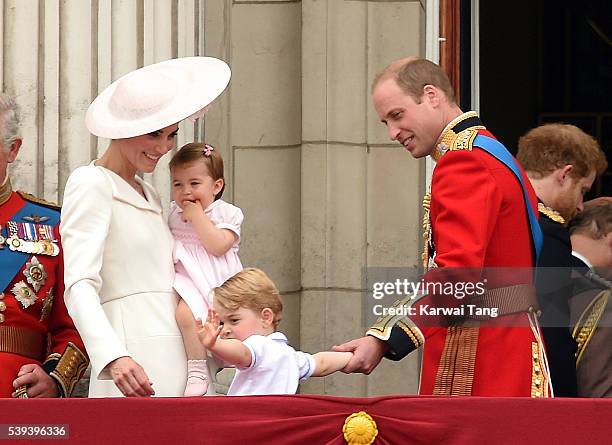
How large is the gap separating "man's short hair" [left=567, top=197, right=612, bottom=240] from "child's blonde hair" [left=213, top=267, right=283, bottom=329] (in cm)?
110

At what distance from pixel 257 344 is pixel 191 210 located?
534 millimetres

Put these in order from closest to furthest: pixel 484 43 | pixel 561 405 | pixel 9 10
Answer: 1. pixel 561 405
2. pixel 9 10
3. pixel 484 43

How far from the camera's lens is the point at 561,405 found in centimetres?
512

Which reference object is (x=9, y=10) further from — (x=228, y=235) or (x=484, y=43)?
(x=484, y=43)

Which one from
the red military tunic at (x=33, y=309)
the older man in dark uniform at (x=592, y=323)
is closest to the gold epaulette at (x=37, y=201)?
the red military tunic at (x=33, y=309)

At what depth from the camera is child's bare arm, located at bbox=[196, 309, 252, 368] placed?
5.30 m

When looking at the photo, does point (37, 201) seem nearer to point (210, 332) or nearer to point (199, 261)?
point (199, 261)

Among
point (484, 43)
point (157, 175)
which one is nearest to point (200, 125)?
point (157, 175)

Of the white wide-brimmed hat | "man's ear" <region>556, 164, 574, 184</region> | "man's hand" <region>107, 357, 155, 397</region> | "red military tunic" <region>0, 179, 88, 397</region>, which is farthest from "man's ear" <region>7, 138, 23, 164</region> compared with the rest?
"man's ear" <region>556, 164, 574, 184</region>

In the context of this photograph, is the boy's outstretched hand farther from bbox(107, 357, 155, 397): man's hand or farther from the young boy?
bbox(107, 357, 155, 397): man's hand

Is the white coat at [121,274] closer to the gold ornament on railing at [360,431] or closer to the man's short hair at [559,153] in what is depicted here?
the gold ornament on railing at [360,431]

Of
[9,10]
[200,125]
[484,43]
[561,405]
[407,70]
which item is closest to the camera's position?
[561,405]

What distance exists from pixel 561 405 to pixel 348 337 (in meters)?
2.32

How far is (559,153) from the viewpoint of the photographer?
5984 millimetres
